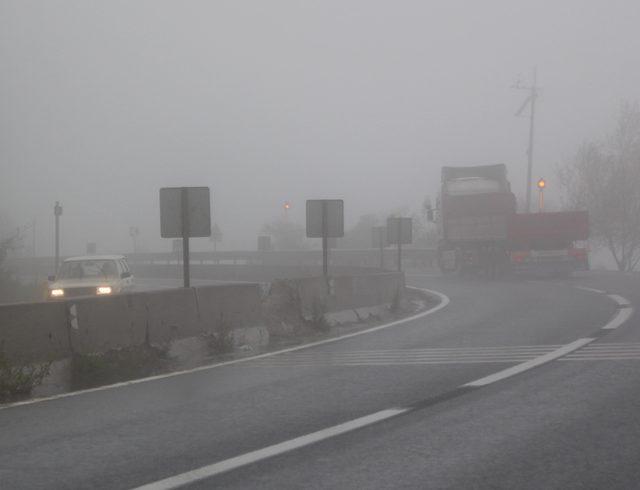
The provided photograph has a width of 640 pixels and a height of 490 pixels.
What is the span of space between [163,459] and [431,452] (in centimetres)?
179

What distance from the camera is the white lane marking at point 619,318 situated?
15461mm

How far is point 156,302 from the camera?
1262 centimetres

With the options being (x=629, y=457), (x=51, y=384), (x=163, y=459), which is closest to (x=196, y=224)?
(x=51, y=384)

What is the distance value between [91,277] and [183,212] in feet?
23.9

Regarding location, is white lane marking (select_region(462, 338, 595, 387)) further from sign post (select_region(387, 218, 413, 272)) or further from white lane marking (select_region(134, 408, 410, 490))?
sign post (select_region(387, 218, 413, 272))

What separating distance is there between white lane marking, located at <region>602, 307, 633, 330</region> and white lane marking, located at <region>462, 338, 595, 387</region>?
7.25 ft

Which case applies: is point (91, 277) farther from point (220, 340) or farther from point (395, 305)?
point (220, 340)

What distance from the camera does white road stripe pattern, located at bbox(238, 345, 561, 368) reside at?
11.5 m

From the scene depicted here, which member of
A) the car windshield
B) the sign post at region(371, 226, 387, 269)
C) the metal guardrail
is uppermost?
the sign post at region(371, 226, 387, 269)

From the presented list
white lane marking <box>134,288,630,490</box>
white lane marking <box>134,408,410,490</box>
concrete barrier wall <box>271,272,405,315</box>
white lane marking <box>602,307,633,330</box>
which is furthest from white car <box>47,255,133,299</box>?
white lane marking <box>134,408,410,490</box>

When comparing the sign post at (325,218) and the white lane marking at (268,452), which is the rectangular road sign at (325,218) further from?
the white lane marking at (268,452)

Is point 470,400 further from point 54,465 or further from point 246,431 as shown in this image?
point 54,465

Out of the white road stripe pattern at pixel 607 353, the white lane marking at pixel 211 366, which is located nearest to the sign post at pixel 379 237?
the white lane marking at pixel 211 366

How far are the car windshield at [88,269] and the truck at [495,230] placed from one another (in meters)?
18.0
